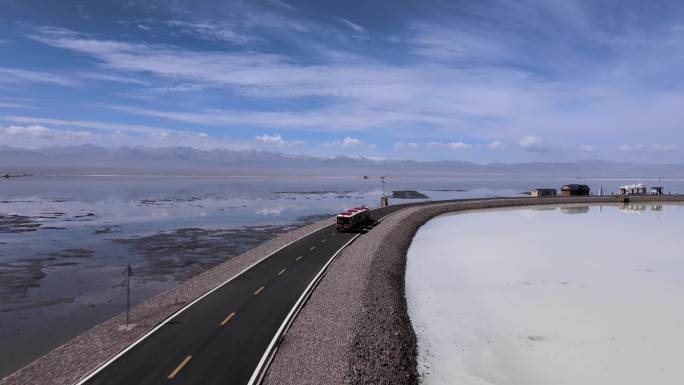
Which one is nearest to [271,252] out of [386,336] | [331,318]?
[331,318]

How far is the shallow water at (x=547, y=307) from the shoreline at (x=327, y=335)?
66.6 inches

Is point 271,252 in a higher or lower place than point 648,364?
higher

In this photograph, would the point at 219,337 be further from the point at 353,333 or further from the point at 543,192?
the point at 543,192

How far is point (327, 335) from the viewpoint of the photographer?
877 inches

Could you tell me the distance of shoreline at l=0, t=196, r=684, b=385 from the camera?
1853 cm

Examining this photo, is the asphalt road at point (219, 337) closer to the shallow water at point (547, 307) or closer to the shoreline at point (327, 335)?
the shoreline at point (327, 335)

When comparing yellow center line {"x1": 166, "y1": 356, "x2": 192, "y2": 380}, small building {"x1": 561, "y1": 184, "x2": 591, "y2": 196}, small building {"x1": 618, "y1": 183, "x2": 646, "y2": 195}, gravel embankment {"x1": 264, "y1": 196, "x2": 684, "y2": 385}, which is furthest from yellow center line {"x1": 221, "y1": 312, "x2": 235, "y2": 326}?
small building {"x1": 618, "y1": 183, "x2": 646, "y2": 195}

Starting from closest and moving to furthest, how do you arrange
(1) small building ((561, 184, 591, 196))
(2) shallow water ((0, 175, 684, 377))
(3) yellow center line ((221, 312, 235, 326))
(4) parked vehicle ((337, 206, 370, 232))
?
(3) yellow center line ((221, 312, 235, 326)) → (2) shallow water ((0, 175, 684, 377)) → (4) parked vehicle ((337, 206, 370, 232)) → (1) small building ((561, 184, 591, 196))

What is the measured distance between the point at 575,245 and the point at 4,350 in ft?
182

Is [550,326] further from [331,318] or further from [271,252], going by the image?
[271,252]

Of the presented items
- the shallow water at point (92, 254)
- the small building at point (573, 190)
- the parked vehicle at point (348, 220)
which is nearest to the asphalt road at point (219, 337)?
the shallow water at point (92, 254)

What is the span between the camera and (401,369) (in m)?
20.2

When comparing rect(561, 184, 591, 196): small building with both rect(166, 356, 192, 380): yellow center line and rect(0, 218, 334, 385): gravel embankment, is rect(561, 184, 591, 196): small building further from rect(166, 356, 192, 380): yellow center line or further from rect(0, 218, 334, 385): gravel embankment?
rect(166, 356, 192, 380): yellow center line

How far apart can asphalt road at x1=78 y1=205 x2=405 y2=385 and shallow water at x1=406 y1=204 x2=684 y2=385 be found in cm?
824
